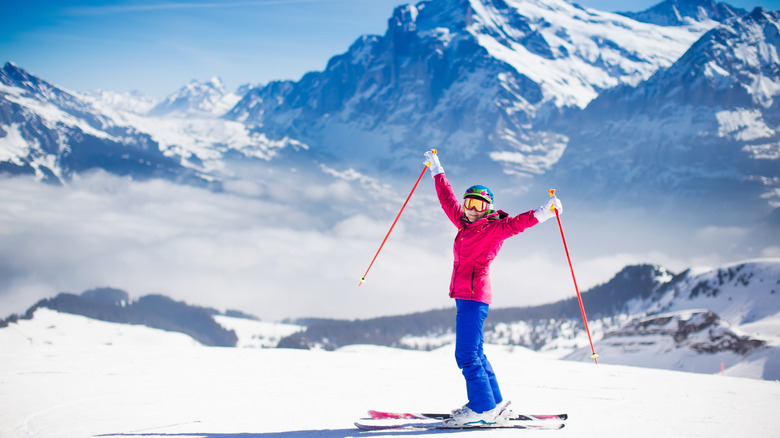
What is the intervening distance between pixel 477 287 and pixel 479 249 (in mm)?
598

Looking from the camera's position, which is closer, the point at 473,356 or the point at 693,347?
the point at 473,356

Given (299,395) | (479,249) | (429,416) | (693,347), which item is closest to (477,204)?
(479,249)

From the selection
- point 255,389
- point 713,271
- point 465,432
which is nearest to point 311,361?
point 255,389

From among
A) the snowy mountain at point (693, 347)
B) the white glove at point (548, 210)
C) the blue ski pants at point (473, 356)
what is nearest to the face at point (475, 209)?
the white glove at point (548, 210)

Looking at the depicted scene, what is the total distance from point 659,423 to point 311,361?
30.4ft

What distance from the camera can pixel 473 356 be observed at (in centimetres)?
753

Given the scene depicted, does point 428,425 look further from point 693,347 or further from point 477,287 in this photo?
point 693,347

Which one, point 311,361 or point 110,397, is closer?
point 110,397

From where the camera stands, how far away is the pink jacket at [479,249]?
24.8 feet

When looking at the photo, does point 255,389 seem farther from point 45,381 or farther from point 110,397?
point 45,381

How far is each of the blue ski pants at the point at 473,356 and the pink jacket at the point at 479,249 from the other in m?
0.21

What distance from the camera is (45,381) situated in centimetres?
1021

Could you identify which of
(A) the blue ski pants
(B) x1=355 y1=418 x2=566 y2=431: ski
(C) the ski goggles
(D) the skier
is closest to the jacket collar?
(D) the skier

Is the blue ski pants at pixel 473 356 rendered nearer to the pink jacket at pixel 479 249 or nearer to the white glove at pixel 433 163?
the pink jacket at pixel 479 249
